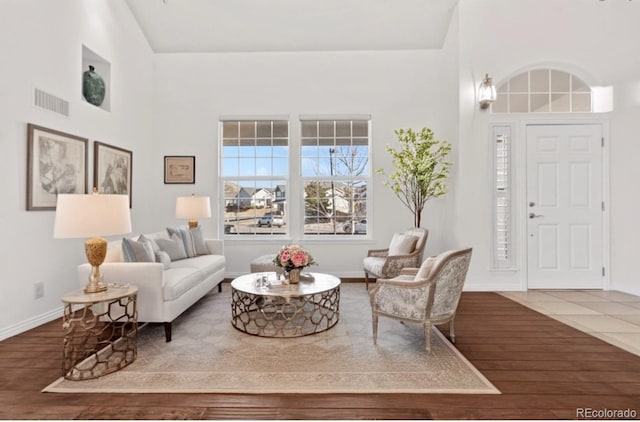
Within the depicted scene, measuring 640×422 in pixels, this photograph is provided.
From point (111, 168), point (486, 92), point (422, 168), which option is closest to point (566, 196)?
point (486, 92)

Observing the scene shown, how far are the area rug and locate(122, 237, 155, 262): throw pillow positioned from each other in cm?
67

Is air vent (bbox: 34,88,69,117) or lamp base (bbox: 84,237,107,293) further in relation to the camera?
air vent (bbox: 34,88,69,117)

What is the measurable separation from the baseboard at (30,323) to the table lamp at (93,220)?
123 centimetres

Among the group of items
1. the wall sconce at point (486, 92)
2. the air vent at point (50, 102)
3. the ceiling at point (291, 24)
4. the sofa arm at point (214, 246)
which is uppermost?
the ceiling at point (291, 24)

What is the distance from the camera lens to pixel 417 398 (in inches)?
73.1

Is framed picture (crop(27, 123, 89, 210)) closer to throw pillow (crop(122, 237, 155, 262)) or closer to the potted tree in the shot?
throw pillow (crop(122, 237, 155, 262))

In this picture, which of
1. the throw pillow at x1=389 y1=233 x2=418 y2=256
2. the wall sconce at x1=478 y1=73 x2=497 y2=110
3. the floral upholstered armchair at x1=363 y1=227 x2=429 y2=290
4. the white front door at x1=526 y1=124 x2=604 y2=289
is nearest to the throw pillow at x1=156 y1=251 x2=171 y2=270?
the floral upholstered armchair at x1=363 y1=227 x2=429 y2=290

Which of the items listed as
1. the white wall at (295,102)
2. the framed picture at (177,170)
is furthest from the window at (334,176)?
the framed picture at (177,170)

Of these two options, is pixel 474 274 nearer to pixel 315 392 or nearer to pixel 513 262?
pixel 513 262

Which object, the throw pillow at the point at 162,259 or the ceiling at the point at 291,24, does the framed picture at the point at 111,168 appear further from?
the ceiling at the point at 291,24

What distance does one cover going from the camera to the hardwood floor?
5.65 feet

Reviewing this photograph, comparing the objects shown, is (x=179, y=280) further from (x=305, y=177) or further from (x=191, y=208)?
(x=305, y=177)

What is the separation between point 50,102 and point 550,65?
19.5ft

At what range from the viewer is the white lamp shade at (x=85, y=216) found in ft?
6.70
